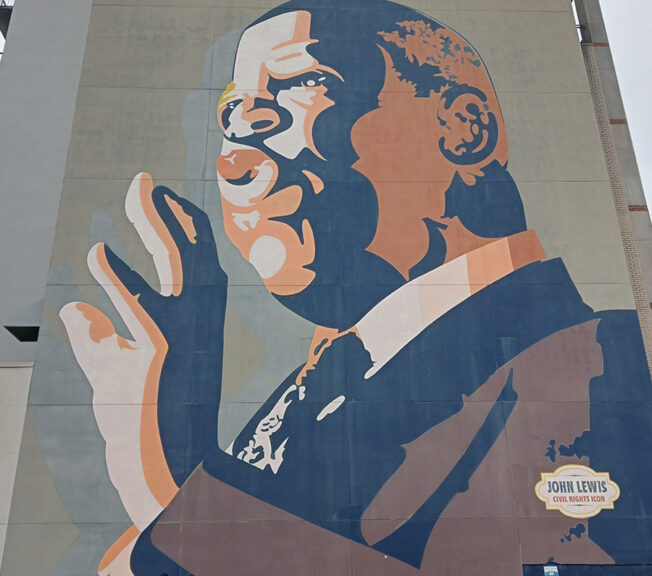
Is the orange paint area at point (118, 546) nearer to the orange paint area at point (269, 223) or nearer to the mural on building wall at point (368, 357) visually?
the mural on building wall at point (368, 357)

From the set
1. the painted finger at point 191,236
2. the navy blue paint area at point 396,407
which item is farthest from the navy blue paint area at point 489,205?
the painted finger at point 191,236

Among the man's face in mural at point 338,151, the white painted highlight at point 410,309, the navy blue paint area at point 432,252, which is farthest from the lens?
the man's face in mural at point 338,151

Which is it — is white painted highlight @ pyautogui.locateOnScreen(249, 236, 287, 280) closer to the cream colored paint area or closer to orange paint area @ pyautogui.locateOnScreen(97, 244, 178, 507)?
orange paint area @ pyautogui.locateOnScreen(97, 244, 178, 507)

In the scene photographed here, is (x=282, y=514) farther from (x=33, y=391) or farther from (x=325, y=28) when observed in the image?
(x=325, y=28)

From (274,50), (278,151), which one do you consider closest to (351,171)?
(278,151)

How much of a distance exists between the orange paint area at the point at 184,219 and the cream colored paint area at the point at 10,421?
420 cm

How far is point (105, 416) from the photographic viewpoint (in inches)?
512

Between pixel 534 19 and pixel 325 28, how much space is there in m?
5.35

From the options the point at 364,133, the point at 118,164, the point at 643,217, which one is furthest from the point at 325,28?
the point at 643,217

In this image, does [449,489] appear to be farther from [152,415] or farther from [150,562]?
[152,415]

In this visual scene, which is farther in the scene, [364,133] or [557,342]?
[364,133]

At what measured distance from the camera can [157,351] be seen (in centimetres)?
1348

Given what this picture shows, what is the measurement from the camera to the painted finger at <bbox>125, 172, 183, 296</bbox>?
13992 millimetres

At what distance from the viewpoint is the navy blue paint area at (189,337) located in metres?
12.9
